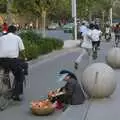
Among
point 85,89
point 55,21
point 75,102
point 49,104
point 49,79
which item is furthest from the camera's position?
point 55,21

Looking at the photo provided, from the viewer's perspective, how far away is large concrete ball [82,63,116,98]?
1085 centimetres

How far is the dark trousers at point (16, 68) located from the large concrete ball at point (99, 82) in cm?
148

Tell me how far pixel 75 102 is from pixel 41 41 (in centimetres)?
1716

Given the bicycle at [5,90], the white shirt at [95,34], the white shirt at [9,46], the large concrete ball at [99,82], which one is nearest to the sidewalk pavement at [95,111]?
the large concrete ball at [99,82]

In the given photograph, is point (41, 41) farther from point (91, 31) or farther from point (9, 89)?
point (9, 89)

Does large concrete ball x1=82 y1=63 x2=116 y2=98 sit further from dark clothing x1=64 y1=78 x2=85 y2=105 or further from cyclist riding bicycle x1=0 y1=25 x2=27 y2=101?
cyclist riding bicycle x1=0 y1=25 x2=27 y2=101

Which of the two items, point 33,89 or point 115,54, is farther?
point 115,54

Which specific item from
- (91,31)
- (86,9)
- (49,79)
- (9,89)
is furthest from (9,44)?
(86,9)

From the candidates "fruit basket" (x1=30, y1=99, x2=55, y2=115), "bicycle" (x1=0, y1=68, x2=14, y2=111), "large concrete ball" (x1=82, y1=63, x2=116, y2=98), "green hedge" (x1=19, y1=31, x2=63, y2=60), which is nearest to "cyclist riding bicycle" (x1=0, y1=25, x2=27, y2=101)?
"bicycle" (x1=0, y1=68, x2=14, y2=111)

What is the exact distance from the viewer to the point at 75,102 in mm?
10297

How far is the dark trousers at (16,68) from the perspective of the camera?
10844mm

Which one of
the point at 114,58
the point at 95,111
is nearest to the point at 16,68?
the point at 95,111

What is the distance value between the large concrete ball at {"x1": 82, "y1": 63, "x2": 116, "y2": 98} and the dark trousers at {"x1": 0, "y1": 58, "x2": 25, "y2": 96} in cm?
148

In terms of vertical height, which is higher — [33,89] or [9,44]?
[9,44]
